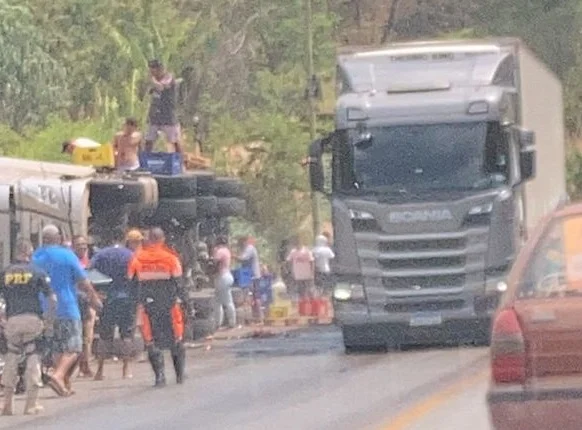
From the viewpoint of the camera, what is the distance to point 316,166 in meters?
24.7

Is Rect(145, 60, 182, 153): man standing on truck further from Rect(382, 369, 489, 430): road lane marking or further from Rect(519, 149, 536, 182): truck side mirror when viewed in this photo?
Rect(382, 369, 489, 430): road lane marking

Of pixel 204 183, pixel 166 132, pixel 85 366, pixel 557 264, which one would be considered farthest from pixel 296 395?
pixel 204 183

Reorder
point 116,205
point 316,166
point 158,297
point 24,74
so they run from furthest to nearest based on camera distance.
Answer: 1. point 24,74
2. point 116,205
3. point 316,166
4. point 158,297

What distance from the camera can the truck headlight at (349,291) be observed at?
24.8m

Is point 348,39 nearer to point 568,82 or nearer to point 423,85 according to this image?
point 568,82

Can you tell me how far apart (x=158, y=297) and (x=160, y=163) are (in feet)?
24.2

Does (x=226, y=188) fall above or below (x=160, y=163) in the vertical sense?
below

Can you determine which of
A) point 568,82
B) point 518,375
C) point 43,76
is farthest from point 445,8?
point 518,375

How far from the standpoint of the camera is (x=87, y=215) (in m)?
24.9

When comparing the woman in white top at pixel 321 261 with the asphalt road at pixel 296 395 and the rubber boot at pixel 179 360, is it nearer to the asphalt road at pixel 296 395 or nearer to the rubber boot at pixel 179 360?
the asphalt road at pixel 296 395

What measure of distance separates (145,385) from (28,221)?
319 cm

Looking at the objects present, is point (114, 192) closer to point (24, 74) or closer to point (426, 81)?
point (426, 81)

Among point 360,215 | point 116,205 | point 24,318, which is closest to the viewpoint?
point 24,318

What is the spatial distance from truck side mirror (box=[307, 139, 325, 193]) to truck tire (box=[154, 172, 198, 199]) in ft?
12.9
